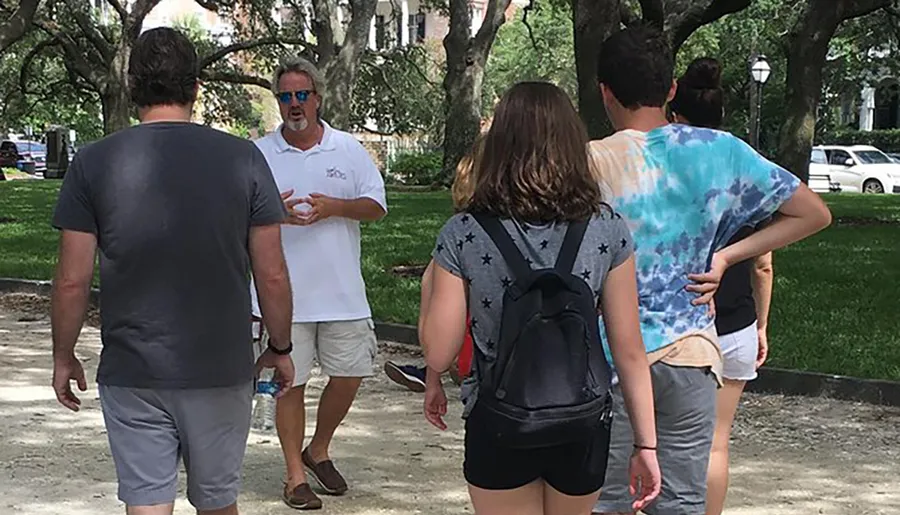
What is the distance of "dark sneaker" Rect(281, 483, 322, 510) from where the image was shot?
508 centimetres

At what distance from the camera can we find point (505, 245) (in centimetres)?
289

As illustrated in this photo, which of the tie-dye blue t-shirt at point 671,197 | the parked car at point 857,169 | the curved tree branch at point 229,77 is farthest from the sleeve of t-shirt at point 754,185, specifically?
the curved tree branch at point 229,77

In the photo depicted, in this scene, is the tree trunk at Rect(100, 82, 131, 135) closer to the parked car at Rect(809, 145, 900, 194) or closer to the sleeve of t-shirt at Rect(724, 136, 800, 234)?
the parked car at Rect(809, 145, 900, 194)

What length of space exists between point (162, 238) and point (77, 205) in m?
0.26

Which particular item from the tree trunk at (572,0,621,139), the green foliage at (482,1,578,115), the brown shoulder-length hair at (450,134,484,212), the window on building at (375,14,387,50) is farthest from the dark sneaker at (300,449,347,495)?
the green foliage at (482,1,578,115)

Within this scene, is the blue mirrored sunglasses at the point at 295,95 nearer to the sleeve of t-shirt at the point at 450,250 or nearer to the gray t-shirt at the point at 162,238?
the gray t-shirt at the point at 162,238

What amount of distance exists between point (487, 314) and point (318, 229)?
7.53 feet

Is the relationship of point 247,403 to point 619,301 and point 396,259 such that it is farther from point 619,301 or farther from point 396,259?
point 396,259

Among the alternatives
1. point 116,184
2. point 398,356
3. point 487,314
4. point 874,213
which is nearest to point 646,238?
point 487,314

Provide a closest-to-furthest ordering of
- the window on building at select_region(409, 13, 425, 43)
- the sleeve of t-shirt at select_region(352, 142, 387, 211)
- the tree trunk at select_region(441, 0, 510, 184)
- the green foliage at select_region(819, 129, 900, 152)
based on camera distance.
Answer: the sleeve of t-shirt at select_region(352, 142, 387, 211) < the tree trunk at select_region(441, 0, 510, 184) < the green foliage at select_region(819, 129, 900, 152) < the window on building at select_region(409, 13, 425, 43)

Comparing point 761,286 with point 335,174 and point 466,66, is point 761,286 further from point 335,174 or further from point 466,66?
point 466,66

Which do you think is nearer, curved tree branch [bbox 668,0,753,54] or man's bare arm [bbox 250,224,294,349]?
man's bare arm [bbox 250,224,294,349]

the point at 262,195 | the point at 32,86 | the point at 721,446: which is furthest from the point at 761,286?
the point at 32,86

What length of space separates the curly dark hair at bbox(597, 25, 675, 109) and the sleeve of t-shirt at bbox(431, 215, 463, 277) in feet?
2.23
